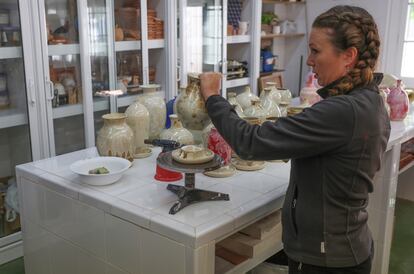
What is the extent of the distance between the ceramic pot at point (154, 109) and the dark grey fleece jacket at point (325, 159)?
2.44 ft

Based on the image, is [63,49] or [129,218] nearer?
[129,218]

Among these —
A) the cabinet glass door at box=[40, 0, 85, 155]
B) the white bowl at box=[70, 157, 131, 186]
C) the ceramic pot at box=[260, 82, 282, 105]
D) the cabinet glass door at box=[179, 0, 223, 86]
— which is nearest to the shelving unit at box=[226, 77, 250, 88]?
the cabinet glass door at box=[179, 0, 223, 86]

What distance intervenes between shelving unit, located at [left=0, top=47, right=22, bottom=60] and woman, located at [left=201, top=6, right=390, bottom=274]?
1688mm

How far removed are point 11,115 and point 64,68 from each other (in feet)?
1.74

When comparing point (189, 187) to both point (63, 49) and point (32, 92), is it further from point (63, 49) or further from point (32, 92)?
point (63, 49)

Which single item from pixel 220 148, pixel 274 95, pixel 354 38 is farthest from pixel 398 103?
pixel 354 38

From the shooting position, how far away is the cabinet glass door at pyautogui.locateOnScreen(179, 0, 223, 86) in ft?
12.8

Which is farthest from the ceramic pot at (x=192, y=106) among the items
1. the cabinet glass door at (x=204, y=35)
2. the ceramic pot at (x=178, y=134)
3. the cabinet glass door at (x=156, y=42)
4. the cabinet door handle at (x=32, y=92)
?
the cabinet glass door at (x=204, y=35)

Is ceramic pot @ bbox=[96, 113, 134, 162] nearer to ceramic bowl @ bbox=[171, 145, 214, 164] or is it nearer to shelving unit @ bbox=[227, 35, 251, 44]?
ceramic bowl @ bbox=[171, 145, 214, 164]

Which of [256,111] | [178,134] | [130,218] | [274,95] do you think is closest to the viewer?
[130,218]

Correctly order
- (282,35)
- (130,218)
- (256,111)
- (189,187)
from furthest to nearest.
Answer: (282,35) < (256,111) < (189,187) < (130,218)

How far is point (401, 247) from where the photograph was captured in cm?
295

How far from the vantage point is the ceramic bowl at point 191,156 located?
4.91 feet

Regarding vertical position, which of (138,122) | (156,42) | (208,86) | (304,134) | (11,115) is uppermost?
(156,42)
